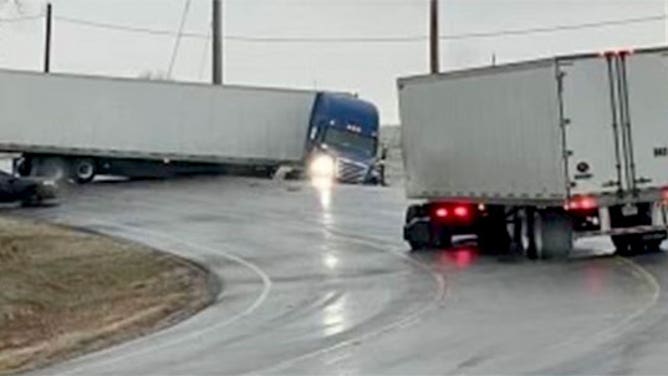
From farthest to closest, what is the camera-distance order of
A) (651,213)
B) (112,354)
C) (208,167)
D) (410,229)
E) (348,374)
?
(208,167), (410,229), (651,213), (112,354), (348,374)

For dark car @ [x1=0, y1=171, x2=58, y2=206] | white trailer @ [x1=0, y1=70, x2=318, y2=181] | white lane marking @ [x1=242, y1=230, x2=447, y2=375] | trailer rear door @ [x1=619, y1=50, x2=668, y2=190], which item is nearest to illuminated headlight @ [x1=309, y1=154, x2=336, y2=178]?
white trailer @ [x1=0, y1=70, x2=318, y2=181]

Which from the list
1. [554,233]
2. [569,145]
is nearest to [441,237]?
[554,233]

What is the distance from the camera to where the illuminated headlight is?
51141mm

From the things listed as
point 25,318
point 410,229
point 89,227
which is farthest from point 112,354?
point 89,227

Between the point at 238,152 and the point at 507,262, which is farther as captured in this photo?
the point at 238,152

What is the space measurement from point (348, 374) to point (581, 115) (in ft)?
38.0

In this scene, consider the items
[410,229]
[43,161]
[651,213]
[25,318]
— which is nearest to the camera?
[25,318]

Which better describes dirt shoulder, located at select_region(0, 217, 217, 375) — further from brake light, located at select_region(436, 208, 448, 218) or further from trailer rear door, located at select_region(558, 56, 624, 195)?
trailer rear door, located at select_region(558, 56, 624, 195)

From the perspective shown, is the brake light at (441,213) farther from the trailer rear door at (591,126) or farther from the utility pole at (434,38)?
the utility pole at (434,38)

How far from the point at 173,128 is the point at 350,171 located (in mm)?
7084

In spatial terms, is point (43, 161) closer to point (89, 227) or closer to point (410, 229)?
point (89, 227)

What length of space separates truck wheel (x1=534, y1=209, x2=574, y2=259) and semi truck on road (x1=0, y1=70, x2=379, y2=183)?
26081mm

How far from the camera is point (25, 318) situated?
22.5 metres

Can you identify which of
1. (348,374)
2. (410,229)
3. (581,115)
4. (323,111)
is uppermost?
(323,111)
